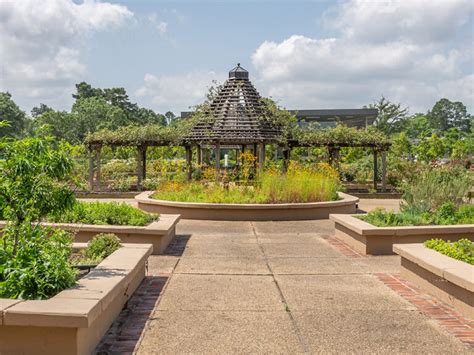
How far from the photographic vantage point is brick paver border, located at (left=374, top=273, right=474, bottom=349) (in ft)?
16.0

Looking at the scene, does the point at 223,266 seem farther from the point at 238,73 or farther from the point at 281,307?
the point at 238,73

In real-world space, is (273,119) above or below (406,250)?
above

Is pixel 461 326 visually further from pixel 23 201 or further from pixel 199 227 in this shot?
pixel 199 227

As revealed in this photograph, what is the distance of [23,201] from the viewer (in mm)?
4973

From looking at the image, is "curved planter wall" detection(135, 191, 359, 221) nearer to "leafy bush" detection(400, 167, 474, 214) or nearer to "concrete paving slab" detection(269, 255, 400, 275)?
"leafy bush" detection(400, 167, 474, 214)

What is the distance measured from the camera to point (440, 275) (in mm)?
5801

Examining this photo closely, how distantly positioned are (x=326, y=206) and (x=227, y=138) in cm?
690

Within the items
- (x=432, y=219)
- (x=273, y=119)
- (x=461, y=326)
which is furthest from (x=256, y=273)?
(x=273, y=119)

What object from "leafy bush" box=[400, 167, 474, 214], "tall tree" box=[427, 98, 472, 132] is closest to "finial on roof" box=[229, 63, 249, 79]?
"leafy bush" box=[400, 167, 474, 214]

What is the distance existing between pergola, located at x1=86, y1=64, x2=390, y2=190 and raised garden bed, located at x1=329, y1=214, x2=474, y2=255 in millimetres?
10882

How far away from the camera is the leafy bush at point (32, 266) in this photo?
14.6 feet

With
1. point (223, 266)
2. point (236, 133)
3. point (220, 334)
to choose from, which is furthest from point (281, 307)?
point (236, 133)

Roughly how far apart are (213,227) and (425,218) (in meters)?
4.68

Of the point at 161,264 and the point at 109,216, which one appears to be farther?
the point at 109,216
